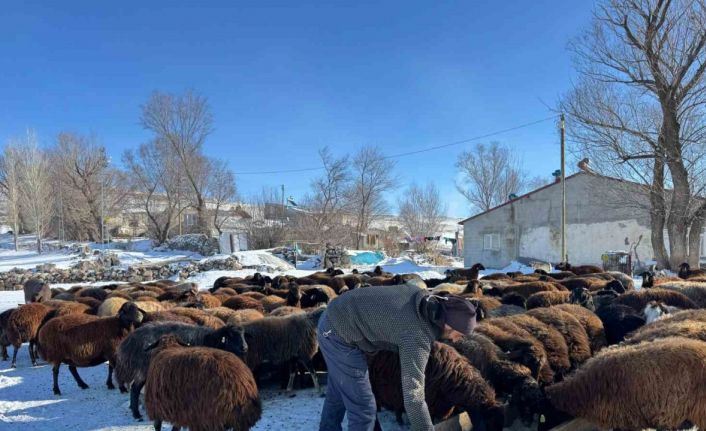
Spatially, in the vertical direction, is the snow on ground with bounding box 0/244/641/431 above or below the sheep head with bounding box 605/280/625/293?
below

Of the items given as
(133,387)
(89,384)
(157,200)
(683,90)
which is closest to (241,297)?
(89,384)

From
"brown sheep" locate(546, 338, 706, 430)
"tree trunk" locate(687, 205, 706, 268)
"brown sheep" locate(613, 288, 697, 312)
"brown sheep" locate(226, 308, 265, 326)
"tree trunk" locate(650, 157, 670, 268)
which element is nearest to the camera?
"brown sheep" locate(546, 338, 706, 430)

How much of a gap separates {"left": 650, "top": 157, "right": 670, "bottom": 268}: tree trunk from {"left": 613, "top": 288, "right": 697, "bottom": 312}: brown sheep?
15040 mm

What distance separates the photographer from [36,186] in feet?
160

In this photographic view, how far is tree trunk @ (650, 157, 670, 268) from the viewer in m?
21.4

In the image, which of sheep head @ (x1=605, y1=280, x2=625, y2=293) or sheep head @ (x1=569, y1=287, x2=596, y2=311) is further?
sheep head @ (x1=605, y1=280, x2=625, y2=293)

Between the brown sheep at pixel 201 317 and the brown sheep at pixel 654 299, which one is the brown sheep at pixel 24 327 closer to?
the brown sheep at pixel 201 317

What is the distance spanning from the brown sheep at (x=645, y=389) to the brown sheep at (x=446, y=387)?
650 millimetres

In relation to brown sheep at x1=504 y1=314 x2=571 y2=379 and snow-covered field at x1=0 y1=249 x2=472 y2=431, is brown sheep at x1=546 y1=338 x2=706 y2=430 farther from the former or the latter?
snow-covered field at x1=0 y1=249 x2=472 y2=431

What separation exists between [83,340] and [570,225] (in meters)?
27.9

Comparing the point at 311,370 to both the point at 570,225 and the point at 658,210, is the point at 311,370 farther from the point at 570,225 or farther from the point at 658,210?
the point at 570,225

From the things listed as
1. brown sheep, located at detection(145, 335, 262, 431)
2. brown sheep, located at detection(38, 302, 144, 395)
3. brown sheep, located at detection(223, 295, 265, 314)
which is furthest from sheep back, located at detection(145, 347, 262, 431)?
brown sheep, located at detection(223, 295, 265, 314)

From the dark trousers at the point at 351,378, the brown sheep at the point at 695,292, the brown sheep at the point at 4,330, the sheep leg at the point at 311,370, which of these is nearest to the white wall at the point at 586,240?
the brown sheep at the point at 695,292

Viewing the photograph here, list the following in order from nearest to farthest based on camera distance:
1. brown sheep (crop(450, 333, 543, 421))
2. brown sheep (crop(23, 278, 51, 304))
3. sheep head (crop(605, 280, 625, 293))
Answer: brown sheep (crop(450, 333, 543, 421)) → sheep head (crop(605, 280, 625, 293)) → brown sheep (crop(23, 278, 51, 304))
